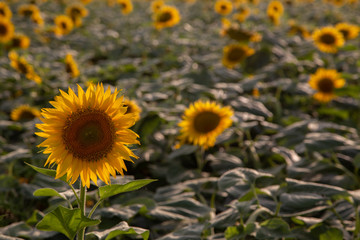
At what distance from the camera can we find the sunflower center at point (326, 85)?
3.46 m

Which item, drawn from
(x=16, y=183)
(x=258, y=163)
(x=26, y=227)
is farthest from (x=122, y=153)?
(x=258, y=163)

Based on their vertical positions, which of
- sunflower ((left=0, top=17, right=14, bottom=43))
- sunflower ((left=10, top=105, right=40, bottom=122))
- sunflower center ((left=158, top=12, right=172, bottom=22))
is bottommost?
sunflower ((left=10, top=105, right=40, bottom=122))

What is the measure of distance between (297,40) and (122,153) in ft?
15.1

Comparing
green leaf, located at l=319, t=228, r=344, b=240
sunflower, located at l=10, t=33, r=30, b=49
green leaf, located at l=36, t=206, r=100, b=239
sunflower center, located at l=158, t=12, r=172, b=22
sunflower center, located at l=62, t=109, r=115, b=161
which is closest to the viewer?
green leaf, located at l=36, t=206, r=100, b=239

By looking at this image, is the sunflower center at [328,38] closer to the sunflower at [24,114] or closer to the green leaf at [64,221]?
the sunflower at [24,114]

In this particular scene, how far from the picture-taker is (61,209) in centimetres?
126

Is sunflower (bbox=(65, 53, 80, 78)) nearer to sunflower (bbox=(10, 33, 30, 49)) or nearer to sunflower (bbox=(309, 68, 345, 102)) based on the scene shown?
sunflower (bbox=(10, 33, 30, 49))

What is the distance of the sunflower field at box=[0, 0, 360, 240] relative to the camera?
1401 mm

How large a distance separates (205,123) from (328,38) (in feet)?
9.00

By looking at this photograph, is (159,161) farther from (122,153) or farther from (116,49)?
(116,49)

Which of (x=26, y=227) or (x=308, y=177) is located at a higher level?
(x=26, y=227)

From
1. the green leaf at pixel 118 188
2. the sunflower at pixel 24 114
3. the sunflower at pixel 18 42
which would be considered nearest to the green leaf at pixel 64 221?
the green leaf at pixel 118 188

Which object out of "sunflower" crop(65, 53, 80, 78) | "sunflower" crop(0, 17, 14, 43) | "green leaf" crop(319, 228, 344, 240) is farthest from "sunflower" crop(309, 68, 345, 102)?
"sunflower" crop(0, 17, 14, 43)

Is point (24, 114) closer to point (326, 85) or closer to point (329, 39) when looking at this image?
point (326, 85)
